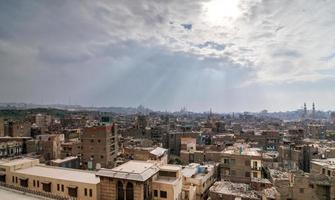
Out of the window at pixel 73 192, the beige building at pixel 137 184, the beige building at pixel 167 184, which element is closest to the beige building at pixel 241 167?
the beige building at pixel 167 184

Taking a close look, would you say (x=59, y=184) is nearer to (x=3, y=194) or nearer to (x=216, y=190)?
Result: (x=3, y=194)

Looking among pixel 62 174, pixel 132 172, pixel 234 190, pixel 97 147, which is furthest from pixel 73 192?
pixel 97 147

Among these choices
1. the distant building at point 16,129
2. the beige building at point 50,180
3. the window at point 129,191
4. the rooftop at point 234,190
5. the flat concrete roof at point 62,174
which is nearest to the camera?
the window at point 129,191

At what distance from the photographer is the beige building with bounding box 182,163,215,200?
3210 cm

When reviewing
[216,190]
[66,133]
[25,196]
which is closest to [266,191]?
[216,190]

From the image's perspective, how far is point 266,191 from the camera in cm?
3098

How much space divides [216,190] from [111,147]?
25398 millimetres

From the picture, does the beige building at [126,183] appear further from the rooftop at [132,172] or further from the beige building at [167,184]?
the beige building at [167,184]

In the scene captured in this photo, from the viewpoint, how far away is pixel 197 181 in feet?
114

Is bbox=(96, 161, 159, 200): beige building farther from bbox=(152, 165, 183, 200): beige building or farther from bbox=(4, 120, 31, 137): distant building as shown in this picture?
bbox=(4, 120, 31, 137): distant building

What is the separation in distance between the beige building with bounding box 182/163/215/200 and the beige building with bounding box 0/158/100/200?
11227 mm

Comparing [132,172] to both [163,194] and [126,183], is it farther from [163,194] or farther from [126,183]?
[163,194]

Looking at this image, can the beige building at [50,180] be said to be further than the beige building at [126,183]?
Yes

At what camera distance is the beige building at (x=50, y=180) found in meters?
26.9
